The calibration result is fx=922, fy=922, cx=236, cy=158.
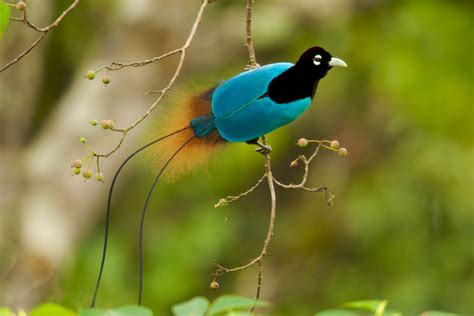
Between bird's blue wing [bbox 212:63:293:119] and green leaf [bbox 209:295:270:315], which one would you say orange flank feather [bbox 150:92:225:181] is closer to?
bird's blue wing [bbox 212:63:293:119]

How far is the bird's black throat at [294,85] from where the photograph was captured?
1270 mm

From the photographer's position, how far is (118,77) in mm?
4879

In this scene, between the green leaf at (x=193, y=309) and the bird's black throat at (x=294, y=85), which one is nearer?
the green leaf at (x=193, y=309)

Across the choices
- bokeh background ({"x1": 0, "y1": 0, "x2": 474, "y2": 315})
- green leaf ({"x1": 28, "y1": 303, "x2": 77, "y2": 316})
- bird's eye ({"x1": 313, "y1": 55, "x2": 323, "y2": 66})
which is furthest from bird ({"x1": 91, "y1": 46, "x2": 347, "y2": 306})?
bokeh background ({"x1": 0, "y1": 0, "x2": 474, "y2": 315})

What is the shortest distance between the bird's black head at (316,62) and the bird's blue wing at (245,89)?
0.03 meters

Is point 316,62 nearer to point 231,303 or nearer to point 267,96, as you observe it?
point 267,96

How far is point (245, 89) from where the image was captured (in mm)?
1288

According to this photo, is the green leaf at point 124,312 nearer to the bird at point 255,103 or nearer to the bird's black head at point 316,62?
the bird at point 255,103

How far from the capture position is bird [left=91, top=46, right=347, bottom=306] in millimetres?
1267

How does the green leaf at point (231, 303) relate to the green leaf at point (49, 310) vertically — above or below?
above

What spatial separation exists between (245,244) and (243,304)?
5111mm

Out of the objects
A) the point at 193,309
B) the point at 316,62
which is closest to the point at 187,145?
the point at 316,62

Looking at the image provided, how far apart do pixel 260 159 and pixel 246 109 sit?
4.23 meters

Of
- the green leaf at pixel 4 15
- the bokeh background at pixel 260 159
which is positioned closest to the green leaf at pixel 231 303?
the green leaf at pixel 4 15
